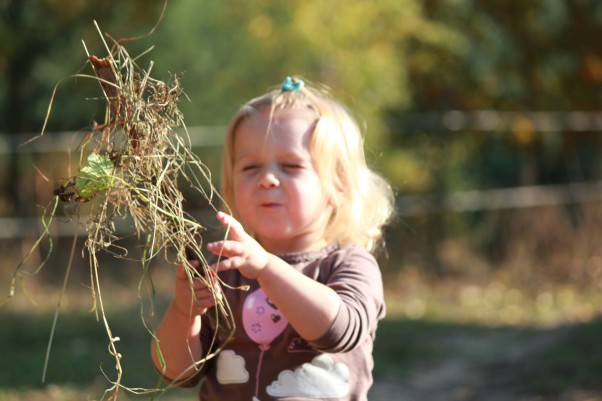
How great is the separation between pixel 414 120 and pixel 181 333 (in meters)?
8.22

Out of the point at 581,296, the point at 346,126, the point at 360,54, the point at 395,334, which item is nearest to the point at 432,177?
the point at 360,54

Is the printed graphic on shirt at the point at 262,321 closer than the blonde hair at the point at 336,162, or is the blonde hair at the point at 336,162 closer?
the printed graphic on shirt at the point at 262,321

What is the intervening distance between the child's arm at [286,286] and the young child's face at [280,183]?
298mm

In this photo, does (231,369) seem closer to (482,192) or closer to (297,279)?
(297,279)

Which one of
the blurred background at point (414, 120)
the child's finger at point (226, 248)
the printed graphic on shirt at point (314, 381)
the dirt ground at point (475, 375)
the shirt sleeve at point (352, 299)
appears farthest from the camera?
the blurred background at point (414, 120)

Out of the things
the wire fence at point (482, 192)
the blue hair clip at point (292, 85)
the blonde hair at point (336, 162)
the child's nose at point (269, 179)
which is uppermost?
the wire fence at point (482, 192)

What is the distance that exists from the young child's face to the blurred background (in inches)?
196

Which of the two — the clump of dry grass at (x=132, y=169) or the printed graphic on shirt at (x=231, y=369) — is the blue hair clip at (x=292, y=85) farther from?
the printed graphic on shirt at (x=231, y=369)

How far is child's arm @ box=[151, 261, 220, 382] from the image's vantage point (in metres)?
2.57

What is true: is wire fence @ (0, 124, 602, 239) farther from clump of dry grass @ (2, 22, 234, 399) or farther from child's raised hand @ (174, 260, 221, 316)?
clump of dry grass @ (2, 22, 234, 399)

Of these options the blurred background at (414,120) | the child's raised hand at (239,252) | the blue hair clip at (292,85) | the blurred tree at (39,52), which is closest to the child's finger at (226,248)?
the child's raised hand at (239,252)

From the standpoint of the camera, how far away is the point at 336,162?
114 inches

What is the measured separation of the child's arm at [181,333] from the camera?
8.43 ft

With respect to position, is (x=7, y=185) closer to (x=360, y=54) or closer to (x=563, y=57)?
(x=360, y=54)
